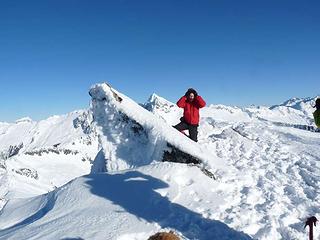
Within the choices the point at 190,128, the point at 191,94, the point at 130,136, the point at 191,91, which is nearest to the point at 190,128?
the point at 190,128

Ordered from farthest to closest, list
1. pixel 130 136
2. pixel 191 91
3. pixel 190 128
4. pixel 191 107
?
pixel 130 136, pixel 190 128, pixel 191 107, pixel 191 91

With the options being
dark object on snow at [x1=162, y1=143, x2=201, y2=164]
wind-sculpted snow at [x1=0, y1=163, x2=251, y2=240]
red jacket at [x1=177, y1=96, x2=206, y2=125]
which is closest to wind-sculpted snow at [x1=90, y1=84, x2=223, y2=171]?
dark object on snow at [x1=162, y1=143, x2=201, y2=164]

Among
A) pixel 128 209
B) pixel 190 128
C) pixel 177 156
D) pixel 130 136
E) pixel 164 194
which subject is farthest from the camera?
pixel 130 136

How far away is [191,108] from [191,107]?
0.21 feet

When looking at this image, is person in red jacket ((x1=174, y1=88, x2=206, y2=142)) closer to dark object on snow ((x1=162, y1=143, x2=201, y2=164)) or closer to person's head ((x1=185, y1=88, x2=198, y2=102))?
person's head ((x1=185, y1=88, x2=198, y2=102))

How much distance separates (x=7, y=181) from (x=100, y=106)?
110135 millimetres

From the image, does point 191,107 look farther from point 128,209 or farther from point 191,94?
point 128,209

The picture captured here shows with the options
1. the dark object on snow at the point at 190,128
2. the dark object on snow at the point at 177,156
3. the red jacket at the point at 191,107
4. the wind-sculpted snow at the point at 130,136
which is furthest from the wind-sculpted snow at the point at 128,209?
the dark object on snow at the point at 190,128

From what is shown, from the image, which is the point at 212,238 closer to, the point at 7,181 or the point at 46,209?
the point at 46,209

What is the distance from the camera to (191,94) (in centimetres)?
1966

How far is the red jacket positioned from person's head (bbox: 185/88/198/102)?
0.14 m

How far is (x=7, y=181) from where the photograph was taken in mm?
124375

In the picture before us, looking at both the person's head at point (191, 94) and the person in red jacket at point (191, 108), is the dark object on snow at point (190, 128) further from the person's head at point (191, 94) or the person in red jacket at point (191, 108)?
the person's head at point (191, 94)

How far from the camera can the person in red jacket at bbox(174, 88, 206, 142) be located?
19.8 meters
